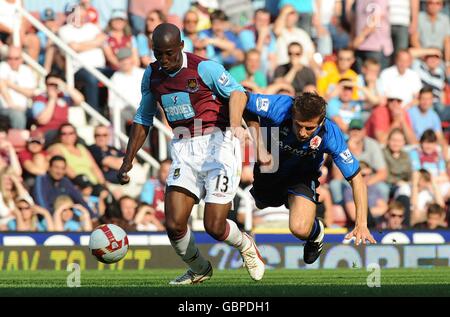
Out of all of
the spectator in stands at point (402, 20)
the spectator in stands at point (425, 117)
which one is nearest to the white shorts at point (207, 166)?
the spectator in stands at point (425, 117)

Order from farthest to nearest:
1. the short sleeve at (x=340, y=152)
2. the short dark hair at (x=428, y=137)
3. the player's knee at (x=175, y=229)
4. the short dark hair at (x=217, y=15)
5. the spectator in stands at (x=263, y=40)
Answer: the short dark hair at (x=217, y=15) < the spectator in stands at (x=263, y=40) < the short dark hair at (x=428, y=137) < the short sleeve at (x=340, y=152) < the player's knee at (x=175, y=229)

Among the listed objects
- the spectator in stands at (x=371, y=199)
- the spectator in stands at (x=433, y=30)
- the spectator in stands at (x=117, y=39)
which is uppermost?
the spectator in stands at (x=433, y=30)

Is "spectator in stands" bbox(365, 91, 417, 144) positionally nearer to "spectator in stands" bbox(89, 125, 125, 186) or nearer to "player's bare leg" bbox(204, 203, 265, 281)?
"spectator in stands" bbox(89, 125, 125, 186)

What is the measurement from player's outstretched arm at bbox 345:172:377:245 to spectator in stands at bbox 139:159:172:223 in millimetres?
6627

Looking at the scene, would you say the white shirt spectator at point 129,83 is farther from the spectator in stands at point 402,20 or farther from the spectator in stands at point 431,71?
the spectator in stands at point 431,71

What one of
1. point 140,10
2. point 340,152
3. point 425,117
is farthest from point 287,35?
point 340,152

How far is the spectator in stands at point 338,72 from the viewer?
768 inches

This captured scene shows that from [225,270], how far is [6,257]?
9.23 ft

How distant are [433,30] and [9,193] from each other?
8.09m

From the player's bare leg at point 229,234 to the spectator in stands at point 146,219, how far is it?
5478 millimetres

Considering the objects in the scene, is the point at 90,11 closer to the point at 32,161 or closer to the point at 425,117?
the point at 32,161

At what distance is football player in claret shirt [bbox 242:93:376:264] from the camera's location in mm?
10984

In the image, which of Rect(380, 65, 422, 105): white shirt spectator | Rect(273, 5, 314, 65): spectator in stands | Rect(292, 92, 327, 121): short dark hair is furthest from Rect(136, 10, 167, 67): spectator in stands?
Rect(292, 92, 327, 121): short dark hair
